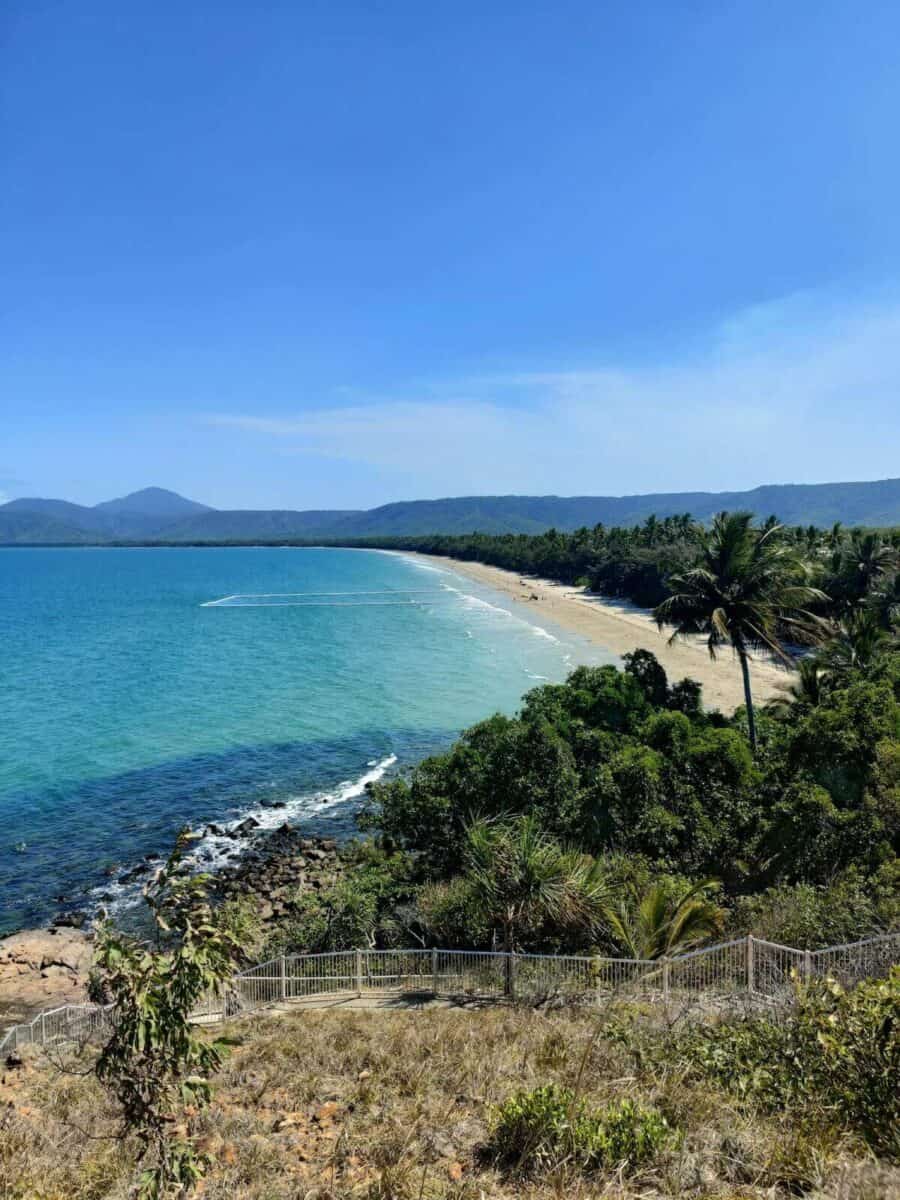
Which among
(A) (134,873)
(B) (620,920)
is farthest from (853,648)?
(A) (134,873)

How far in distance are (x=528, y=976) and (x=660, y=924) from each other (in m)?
2.47

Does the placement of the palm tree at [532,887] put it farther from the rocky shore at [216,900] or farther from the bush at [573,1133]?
the rocky shore at [216,900]

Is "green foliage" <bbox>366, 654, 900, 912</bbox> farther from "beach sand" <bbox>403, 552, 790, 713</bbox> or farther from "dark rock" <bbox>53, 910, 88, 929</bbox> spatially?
"beach sand" <bbox>403, 552, 790, 713</bbox>

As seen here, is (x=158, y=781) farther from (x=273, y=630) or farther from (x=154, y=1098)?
(x=273, y=630)

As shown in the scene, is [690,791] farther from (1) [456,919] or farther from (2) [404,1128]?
(2) [404,1128]

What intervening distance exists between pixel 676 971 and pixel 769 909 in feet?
8.26

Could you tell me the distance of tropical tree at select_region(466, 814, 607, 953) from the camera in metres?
11.9

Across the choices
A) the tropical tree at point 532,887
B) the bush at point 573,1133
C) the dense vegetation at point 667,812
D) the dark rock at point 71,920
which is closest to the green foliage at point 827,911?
the dense vegetation at point 667,812

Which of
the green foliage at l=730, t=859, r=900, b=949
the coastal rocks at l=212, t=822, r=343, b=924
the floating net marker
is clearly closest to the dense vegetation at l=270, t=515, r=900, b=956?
the green foliage at l=730, t=859, r=900, b=949

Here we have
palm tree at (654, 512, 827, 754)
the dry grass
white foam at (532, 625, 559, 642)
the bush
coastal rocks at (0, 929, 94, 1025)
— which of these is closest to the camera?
the dry grass

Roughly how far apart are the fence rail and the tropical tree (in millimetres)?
695

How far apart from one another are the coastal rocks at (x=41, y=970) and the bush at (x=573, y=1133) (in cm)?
1455

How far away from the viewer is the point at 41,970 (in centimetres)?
1859

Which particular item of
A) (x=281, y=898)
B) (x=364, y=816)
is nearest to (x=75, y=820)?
(x=281, y=898)
